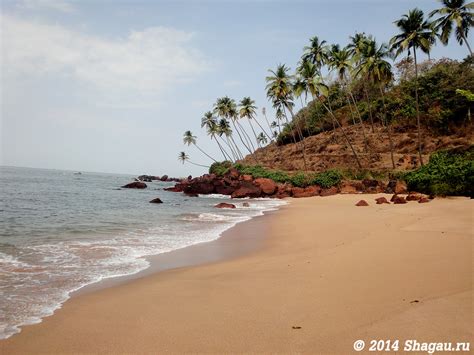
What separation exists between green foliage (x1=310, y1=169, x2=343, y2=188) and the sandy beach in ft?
85.3

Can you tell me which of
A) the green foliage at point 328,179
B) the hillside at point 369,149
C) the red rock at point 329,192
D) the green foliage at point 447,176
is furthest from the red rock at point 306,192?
the green foliage at point 447,176

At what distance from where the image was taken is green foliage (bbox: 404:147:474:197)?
18.4m

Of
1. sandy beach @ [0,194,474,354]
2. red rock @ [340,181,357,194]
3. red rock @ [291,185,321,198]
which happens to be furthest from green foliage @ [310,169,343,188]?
sandy beach @ [0,194,474,354]

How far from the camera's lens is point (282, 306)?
4215 millimetres

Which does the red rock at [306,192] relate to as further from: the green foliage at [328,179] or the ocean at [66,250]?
the ocean at [66,250]

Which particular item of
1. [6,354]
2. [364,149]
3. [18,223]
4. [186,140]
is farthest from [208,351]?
[186,140]

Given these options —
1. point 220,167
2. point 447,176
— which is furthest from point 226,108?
point 447,176

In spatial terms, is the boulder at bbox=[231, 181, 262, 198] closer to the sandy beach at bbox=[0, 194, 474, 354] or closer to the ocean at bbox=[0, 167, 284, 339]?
the ocean at bbox=[0, 167, 284, 339]

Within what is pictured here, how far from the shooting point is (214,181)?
4134 cm

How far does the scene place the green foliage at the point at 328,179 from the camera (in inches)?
1299

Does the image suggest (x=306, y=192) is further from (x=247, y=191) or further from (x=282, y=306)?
(x=282, y=306)

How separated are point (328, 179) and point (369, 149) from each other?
508 inches

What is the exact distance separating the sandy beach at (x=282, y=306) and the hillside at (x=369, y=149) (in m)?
30.2

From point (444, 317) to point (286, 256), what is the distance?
4282mm
